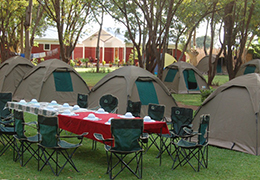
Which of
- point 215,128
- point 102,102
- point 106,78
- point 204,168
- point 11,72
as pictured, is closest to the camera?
point 204,168

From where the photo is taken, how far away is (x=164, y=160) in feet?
22.4

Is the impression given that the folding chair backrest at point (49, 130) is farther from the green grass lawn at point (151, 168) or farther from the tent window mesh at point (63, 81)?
the tent window mesh at point (63, 81)

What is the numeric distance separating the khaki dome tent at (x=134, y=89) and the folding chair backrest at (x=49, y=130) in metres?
4.99

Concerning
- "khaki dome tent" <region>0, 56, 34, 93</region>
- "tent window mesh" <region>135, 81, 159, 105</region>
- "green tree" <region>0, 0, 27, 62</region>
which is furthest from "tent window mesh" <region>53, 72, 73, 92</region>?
"green tree" <region>0, 0, 27, 62</region>

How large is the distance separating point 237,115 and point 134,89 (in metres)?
3.77

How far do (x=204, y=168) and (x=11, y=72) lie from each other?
10426 millimetres

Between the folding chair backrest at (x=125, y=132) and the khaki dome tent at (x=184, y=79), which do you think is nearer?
the folding chair backrest at (x=125, y=132)


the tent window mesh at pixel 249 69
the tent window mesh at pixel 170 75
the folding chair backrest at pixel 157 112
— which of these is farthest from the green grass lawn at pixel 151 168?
the tent window mesh at pixel 249 69

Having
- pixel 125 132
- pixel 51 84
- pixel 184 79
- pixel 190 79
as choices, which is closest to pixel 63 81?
pixel 51 84

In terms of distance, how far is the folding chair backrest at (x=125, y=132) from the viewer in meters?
→ 5.52

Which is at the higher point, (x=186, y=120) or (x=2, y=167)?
(x=186, y=120)

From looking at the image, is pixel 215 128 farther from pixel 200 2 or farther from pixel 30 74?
pixel 200 2

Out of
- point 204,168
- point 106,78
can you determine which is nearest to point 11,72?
point 106,78

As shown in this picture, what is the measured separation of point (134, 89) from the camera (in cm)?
1096
